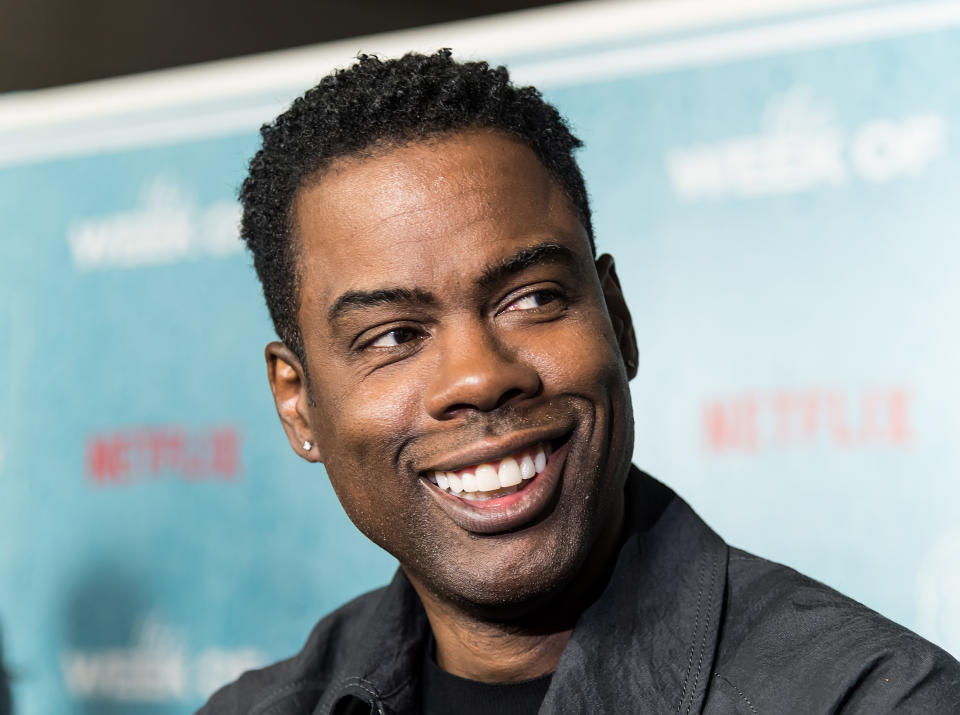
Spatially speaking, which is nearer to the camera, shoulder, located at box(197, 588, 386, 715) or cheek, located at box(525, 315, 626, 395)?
cheek, located at box(525, 315, 626, 395)

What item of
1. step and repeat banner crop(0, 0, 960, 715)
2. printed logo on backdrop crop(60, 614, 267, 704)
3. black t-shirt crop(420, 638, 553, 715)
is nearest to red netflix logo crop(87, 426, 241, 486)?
step and repeat banner crop(0, 0, 960, 715)

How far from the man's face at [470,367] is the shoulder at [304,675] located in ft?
1.23

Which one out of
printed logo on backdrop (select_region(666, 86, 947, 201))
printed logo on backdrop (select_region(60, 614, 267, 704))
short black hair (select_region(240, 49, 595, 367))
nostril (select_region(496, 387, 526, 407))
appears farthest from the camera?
printed logo on backdrop (select_region(60, 614, 267, 704))

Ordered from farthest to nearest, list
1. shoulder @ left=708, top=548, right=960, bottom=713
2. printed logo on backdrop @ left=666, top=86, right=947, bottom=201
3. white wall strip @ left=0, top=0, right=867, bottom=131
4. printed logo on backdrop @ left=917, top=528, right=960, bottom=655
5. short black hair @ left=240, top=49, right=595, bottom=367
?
white wall strip @ left=0, top=0, right=867, bottom=131 < printed logo on backdrop @ left=666, top=86, right=947, bottom=201 < printed logo on backdrop @ left=917, top=528, right=960, bottom=655 < short black hair @ left=240, top=49, right=595, bottom=367 < shoulder @ left=708, top=548, right=960, bottom=713

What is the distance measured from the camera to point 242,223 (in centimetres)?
159

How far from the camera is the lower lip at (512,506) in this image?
4.08 ft

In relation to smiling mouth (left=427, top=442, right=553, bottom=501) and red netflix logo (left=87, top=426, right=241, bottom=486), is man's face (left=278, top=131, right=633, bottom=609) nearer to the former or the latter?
smiling mouth (left=427, top=442, right=553, bottom=501)

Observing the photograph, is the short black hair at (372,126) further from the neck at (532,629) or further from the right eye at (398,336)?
the neck at (532,629)

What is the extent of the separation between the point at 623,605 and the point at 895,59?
1.65 meters

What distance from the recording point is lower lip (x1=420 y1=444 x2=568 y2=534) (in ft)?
4.08

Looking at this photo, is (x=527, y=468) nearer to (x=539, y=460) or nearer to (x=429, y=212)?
(x=539, y=460)

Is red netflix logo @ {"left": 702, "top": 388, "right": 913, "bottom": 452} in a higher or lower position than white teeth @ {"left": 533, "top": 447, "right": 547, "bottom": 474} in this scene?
higher

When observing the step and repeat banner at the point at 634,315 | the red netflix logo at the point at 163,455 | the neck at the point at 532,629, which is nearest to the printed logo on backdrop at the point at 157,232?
the step and repeat banner at the point at 634,315

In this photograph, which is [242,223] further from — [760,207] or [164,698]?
[164,698]
